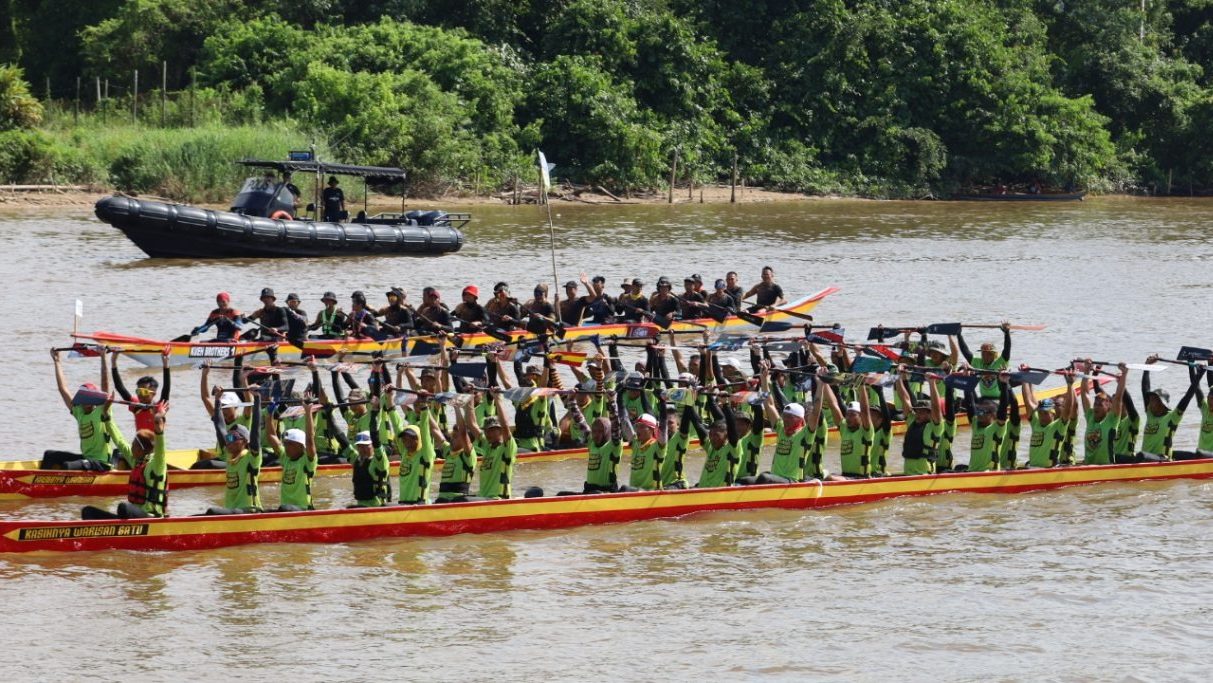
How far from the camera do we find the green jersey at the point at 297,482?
43.9ft

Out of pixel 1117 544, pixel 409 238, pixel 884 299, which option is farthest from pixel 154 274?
pixel 1117 544

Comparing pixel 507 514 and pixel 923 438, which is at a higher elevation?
pixel 923 438

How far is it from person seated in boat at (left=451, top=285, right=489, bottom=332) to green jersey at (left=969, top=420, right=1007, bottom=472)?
331 inches

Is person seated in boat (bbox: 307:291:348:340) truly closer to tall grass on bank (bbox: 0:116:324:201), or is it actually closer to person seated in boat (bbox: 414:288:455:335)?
person seated in boat (bbox: 414:288:455:335)

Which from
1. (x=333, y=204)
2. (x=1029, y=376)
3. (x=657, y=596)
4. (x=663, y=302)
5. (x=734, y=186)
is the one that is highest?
(x=734, y=186)

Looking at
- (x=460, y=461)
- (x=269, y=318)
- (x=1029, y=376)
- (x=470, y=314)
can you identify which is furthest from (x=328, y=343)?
(x=1029, y=376)

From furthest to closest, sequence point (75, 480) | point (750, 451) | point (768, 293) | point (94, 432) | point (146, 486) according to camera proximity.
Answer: point (768, 293) → point (750, 451) → point (94, 432) → point (75, 480) → point (146, 486)

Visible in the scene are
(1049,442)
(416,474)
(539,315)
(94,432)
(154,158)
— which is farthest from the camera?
(154,158)

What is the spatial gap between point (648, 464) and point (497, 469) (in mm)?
1468

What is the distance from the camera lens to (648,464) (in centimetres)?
1455

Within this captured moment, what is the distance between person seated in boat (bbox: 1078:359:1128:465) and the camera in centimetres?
1584

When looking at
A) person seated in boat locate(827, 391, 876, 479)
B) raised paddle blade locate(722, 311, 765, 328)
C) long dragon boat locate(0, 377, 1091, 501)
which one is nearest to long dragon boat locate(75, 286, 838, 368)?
raised paddle blade locate(722, 311, 765, 328)

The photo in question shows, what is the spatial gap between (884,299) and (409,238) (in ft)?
32.3

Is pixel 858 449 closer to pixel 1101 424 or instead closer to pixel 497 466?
pixel 1101 424
